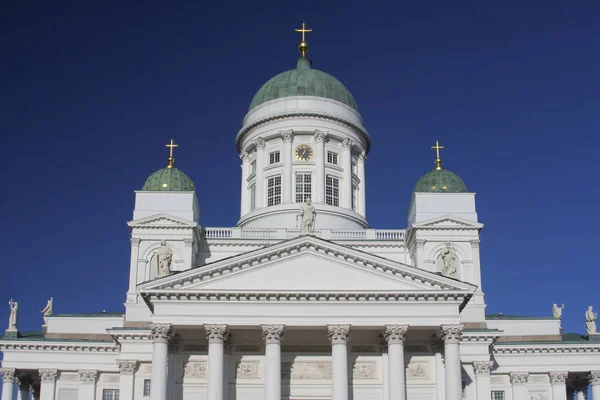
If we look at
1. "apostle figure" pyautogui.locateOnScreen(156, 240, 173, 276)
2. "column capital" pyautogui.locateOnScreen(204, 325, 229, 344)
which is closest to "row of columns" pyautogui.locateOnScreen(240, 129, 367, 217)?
"apostle figure" pyautogui.locateOnScreen(156, 240, 173, 276)

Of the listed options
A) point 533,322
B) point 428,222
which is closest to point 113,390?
point 428,222

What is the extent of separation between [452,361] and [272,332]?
Answer: 830 centimetres

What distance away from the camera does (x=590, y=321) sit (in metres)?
55.4

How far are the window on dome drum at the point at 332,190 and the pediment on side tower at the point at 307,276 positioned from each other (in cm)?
1796

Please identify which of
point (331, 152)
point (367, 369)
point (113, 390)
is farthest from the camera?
point (331, 152)

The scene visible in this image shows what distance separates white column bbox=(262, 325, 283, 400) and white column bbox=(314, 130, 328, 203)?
1898cm

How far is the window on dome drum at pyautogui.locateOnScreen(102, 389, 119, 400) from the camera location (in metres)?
52.5

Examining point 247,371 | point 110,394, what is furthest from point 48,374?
point 247,371

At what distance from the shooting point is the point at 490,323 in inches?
→ 2106

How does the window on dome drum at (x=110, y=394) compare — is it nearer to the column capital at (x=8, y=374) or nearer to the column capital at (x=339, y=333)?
the column capital at (x=8, y=374)

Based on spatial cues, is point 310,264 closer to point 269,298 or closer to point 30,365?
point 269,298

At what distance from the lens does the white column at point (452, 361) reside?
1650 inches

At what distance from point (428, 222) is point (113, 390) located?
20.4 metres

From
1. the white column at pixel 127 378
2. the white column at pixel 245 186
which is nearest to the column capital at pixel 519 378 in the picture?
the white column at pixel 245 186
